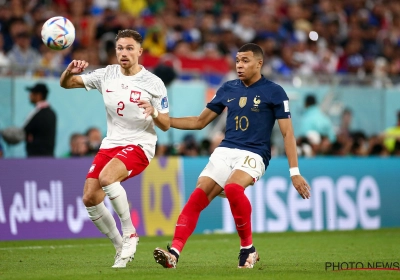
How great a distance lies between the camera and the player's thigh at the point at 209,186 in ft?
30.5

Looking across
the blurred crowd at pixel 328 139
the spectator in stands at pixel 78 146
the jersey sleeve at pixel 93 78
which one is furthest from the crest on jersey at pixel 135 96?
the blurred crowd at pixel 328 139

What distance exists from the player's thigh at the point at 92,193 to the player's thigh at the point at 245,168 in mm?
1417

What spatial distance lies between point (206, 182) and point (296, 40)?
1474cm

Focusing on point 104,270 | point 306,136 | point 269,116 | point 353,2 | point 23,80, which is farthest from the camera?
point 353,2

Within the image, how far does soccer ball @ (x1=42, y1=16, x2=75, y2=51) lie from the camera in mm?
9633

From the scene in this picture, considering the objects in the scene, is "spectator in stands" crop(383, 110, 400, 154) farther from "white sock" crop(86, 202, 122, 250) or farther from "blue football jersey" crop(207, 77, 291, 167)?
"white sock" crop(86, 202, 122, 250)

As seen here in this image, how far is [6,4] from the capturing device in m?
18.4

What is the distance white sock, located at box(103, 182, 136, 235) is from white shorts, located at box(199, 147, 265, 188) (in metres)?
0.93

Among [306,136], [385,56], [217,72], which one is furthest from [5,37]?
[385,56]

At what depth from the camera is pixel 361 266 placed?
370 inches

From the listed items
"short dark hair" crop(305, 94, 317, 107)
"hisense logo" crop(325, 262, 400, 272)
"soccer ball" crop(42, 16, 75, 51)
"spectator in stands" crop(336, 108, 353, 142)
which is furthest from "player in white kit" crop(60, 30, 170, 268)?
"spectator in stands" crop(336, 108, 353, 142)

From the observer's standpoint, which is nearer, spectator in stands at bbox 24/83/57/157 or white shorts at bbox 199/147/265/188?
white shorts at bbox 199/147/265/188

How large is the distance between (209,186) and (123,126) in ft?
3.88

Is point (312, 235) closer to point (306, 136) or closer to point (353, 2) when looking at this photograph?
point (306, 136)
